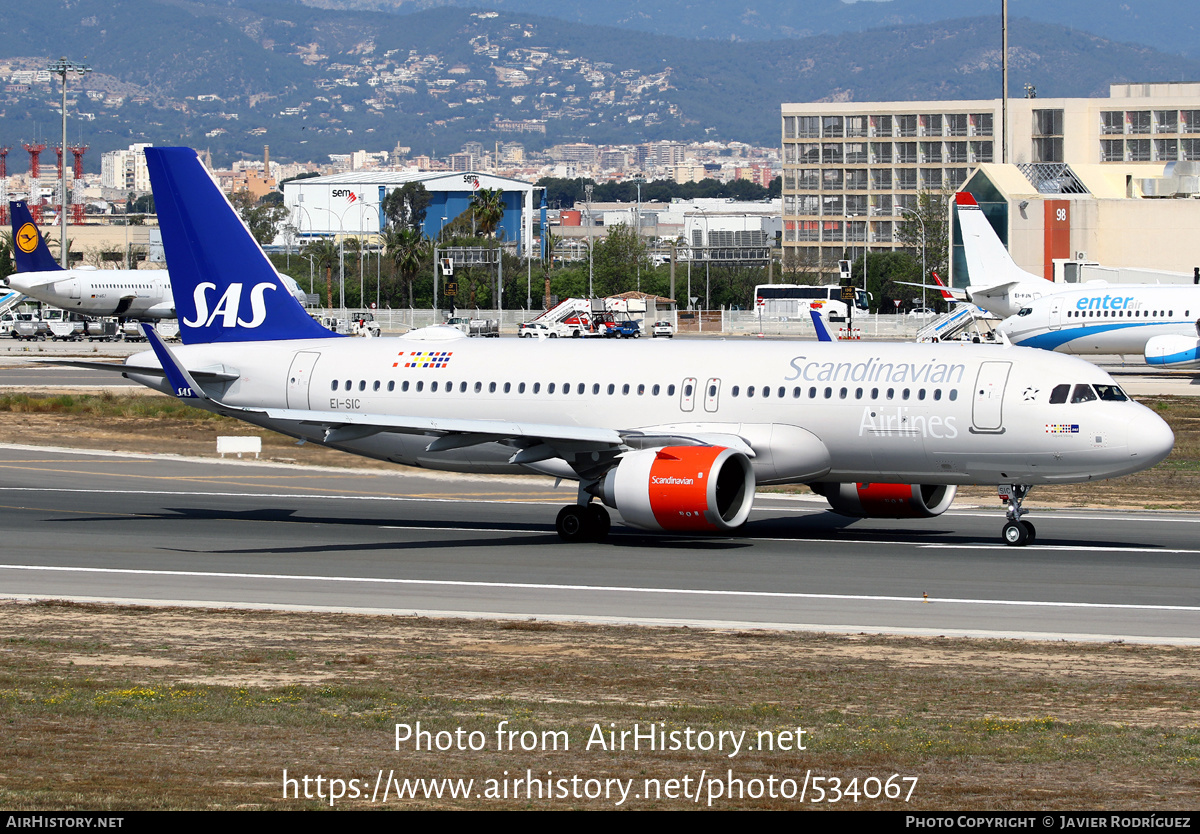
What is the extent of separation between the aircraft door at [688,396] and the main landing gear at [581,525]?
278cm

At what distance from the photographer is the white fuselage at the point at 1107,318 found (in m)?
76.2

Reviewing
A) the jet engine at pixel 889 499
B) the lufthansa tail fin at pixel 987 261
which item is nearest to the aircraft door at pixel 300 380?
the jet engine at pixel 889 499

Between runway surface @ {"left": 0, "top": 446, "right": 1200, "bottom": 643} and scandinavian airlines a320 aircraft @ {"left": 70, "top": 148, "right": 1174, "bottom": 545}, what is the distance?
1.44 m

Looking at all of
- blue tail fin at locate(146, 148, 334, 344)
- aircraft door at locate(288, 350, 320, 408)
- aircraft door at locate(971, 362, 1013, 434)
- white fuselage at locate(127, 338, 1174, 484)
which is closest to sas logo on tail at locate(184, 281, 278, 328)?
blue tail fin at locate(146, 148, 334, 344)

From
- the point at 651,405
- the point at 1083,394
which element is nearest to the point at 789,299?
the point at 651,405

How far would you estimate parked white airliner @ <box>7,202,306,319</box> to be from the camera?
375 feet

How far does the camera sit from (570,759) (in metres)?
13.5

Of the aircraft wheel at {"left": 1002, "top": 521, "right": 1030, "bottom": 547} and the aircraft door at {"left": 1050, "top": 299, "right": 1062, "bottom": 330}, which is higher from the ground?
the aircraft door at {"left": 1050, "top": 299, "right": 1062, "bottom": 330}

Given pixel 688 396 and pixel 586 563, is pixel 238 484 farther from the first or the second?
pixel 586 563

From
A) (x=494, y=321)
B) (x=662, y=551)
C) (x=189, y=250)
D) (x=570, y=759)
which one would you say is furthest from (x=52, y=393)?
(x=494, y=321)

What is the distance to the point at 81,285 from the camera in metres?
115

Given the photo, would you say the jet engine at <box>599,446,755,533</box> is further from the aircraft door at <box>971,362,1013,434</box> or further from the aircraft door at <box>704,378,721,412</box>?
the aircraft door at <box>971,362,1013,434</box>

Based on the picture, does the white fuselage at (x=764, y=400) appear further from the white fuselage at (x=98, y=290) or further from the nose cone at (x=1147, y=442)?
the white fuselage at (x=98, y=290)

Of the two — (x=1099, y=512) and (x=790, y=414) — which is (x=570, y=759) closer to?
(x=790, y=414)
